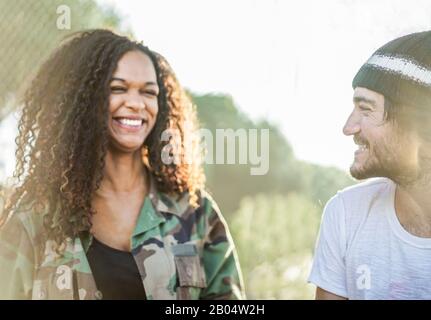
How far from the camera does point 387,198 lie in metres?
1.97

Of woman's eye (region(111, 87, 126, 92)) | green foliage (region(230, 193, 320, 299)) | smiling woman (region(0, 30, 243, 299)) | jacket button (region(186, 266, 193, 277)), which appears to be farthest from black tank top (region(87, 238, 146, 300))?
green foliage (region(230, 193, 320, 299))

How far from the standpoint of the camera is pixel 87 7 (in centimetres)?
251

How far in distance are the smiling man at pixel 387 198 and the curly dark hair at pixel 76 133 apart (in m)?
0.42

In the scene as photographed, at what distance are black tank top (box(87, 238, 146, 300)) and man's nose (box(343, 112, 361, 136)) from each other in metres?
0.63

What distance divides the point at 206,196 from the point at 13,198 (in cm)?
51

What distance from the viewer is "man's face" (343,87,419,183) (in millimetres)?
1915

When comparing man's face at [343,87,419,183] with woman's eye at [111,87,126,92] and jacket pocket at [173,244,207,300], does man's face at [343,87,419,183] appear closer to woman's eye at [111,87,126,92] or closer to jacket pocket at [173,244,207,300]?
jacket pocket at [173,244,207,300]

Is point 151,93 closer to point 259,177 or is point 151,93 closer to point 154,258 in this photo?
point 154,258

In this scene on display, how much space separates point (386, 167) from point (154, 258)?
63 centimetres

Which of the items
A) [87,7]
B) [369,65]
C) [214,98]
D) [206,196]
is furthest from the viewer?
[214,98]

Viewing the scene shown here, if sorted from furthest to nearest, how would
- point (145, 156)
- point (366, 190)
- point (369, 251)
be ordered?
point (145, 156) < point (366, 190) < point (369, 251)

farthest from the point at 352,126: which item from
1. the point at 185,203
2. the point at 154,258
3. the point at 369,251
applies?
the point at 154,258
